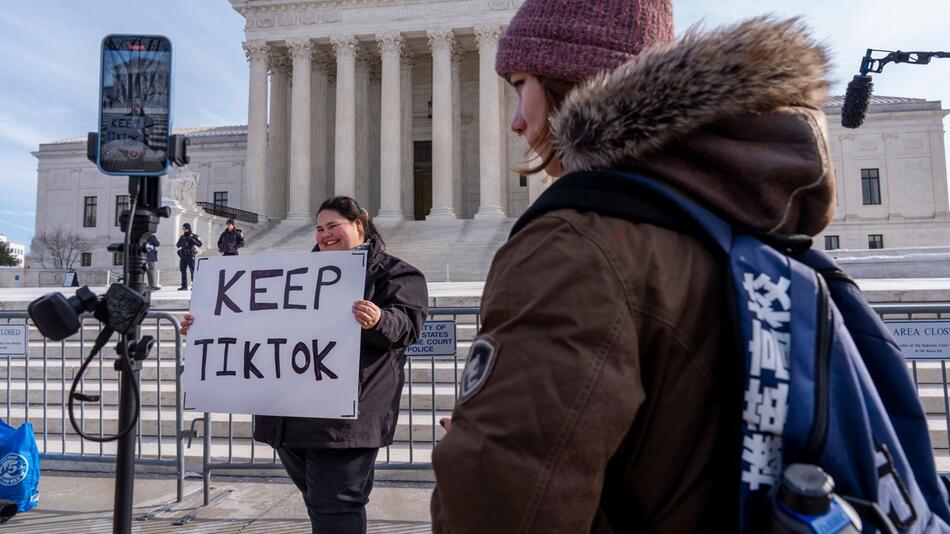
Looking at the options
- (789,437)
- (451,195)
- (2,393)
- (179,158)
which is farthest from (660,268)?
(451,195)

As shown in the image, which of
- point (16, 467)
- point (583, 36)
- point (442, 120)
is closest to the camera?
point (583, 36)

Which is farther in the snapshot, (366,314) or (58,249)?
(58,249)

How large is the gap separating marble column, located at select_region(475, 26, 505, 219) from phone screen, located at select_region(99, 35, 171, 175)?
28.7 m

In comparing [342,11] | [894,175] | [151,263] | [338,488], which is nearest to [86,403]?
[338,488]

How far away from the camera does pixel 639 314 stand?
953 mm

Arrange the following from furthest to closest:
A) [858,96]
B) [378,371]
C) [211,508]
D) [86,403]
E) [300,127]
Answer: [300,127], [858,96], [86,403], [211,508], [378,371]

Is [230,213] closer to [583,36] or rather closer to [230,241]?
[230,241]

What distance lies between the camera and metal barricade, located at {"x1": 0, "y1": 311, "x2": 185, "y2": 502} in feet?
18.6

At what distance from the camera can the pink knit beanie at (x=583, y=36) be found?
127 cm

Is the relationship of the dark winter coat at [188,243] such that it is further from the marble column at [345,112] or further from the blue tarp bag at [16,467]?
the blue tarp bag at [16,467]

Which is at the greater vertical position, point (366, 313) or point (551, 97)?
point (551, 97)

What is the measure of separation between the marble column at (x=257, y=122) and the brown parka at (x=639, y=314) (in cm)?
3492

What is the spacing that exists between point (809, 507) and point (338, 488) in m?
2.46

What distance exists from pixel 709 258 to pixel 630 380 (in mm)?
262
